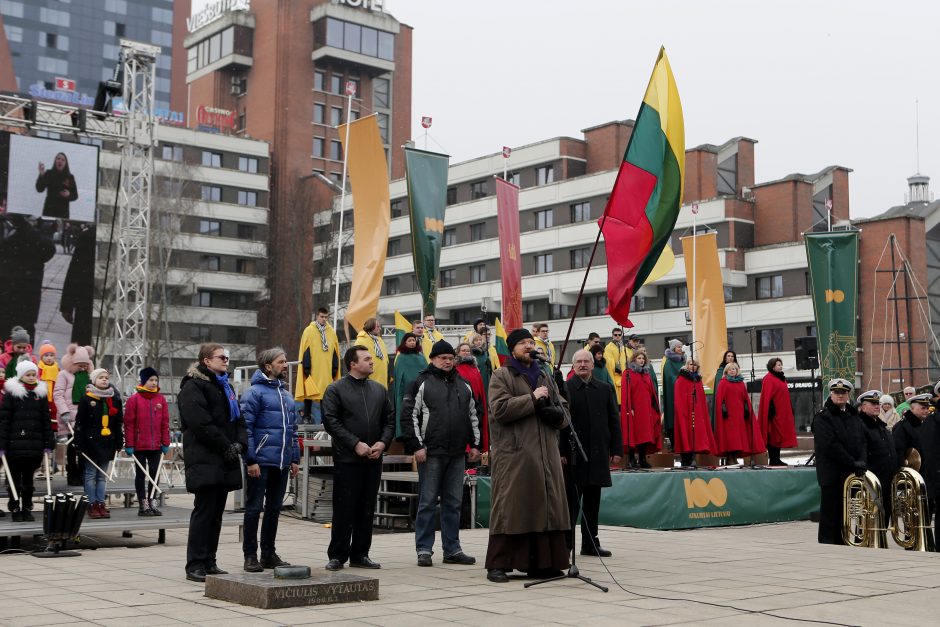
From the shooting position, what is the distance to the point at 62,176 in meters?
27.9

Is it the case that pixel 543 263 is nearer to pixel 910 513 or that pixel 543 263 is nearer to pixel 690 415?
pixel 690 415

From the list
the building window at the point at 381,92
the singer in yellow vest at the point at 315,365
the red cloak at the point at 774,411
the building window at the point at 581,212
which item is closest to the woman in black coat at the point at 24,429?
the singer in yellow vest at the point at 315,365

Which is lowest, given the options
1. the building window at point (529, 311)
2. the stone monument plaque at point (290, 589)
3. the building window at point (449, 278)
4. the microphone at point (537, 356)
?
the stone monument plaque at point (290, 589)

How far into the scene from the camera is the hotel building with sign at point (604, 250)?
55844 mm

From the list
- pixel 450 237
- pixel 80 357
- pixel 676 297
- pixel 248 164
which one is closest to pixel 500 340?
pixel 80 357

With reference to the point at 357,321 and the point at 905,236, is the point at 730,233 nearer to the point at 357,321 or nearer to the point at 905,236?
the point at 905,236

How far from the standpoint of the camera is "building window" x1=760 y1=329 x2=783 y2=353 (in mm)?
55719

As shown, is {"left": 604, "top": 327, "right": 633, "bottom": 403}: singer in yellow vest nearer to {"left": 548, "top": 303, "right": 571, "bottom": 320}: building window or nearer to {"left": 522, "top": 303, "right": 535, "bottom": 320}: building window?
{"left": 548, "top": 303, "right": 571, "bottom": 320}: building window

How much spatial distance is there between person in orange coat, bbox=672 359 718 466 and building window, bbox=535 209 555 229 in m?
46.9

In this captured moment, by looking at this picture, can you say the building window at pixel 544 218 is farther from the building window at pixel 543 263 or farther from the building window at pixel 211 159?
the building window at pixel 211 159

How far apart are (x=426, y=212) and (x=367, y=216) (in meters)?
1.13

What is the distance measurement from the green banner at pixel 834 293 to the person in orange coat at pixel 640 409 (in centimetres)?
317

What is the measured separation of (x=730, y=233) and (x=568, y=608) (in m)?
51.7

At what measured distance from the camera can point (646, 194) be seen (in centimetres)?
1093
